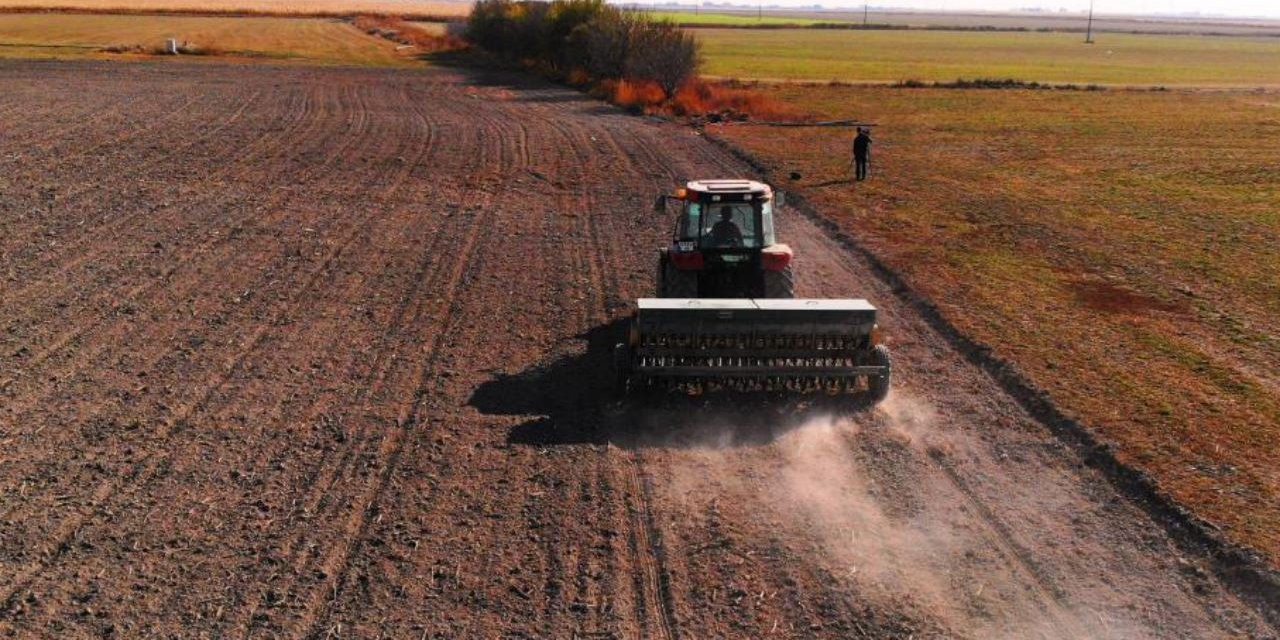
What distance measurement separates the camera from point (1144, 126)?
40844 millimetres

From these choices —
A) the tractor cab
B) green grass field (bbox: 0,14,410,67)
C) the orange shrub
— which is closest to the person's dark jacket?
the orange shrub

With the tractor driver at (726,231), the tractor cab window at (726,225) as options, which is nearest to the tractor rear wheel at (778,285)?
the tractor cab window at (726,225)

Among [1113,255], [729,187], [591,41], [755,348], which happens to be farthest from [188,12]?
[755,348]

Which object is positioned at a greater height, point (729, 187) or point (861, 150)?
point (729, 187)

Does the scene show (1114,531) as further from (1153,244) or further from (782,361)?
(1153,244)

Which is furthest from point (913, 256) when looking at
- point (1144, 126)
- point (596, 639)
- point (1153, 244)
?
point (1144, 126)

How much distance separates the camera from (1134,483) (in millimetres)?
9930

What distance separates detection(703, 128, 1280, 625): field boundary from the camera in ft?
26.9

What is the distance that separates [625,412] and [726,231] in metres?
2.79

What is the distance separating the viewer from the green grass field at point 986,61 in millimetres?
66562

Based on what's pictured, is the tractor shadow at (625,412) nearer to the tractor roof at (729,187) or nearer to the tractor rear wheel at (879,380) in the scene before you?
the tractor rear wheel at (879,380)

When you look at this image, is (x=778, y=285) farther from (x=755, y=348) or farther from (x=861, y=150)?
(x=861, y=150)

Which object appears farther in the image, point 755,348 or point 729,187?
point 729,187

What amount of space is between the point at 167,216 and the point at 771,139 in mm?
20251
